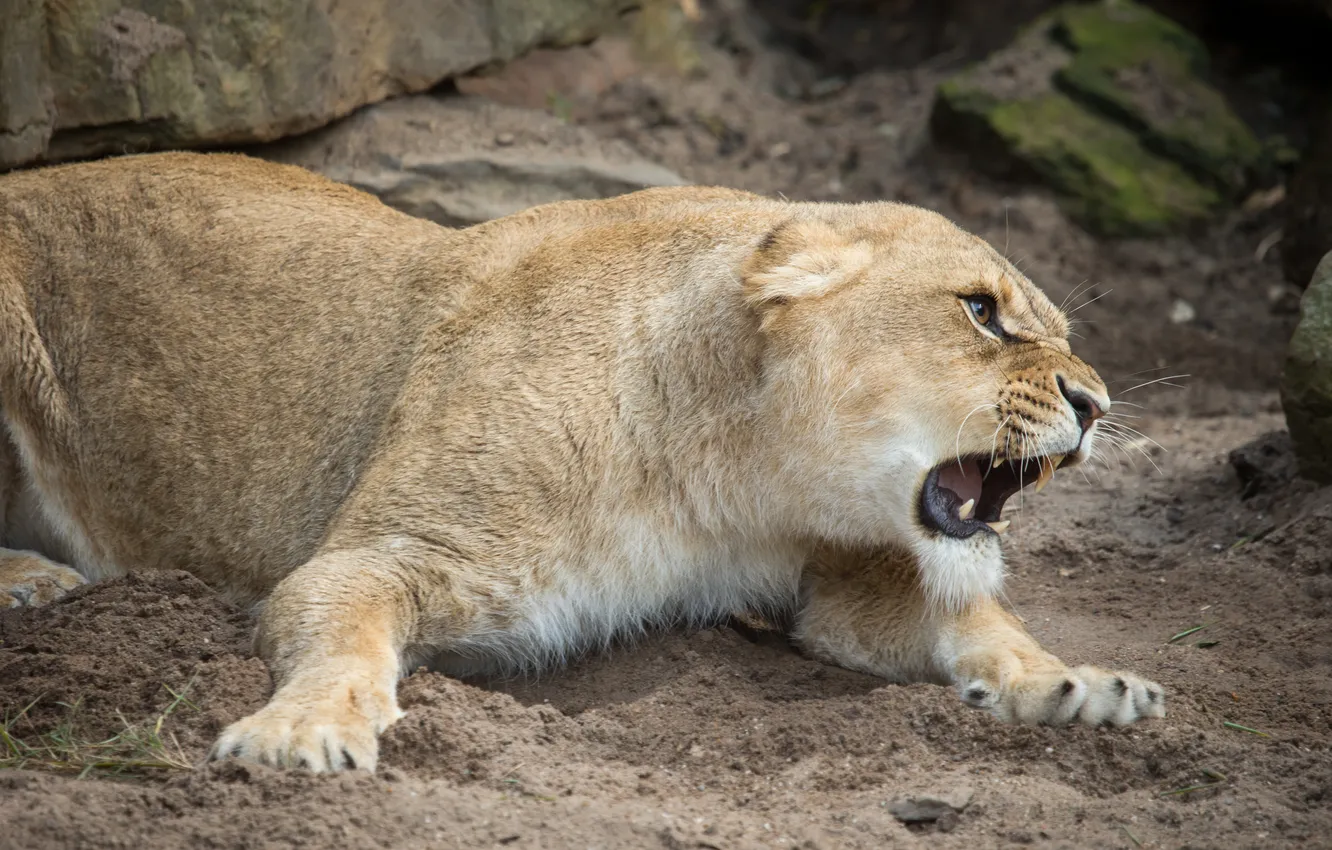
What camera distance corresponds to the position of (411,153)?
6816mm

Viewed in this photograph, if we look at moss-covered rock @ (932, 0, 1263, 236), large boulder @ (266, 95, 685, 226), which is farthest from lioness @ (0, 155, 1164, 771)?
moss-covered rock @ (932, 0, 1263, 236)

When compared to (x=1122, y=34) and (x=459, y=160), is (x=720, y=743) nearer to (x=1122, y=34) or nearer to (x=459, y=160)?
(x=459, y=160)

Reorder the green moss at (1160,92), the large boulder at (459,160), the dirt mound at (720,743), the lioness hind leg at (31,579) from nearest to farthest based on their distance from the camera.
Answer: the dirt mound at (720,743) < the lioness hind leg at (31,579) < the large boulder at (459,160) < the green moss at (1160,92)

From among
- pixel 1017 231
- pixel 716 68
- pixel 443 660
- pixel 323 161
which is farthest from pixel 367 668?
pixel 716 68

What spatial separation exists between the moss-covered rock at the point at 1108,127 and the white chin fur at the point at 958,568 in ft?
15.5

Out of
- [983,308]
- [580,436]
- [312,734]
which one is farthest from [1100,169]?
[312,734]

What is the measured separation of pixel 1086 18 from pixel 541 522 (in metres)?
6.44

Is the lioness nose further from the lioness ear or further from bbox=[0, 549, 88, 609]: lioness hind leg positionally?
bbox=[0, 549, 88, 609]: lioness hind leg

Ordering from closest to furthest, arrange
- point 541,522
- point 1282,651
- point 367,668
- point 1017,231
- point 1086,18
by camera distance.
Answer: point 367,668
point 541,522
point 1282,651
point 1017,231
point 1086,18

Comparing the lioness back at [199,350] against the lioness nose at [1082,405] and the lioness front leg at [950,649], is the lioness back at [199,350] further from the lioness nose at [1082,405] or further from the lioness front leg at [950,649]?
the lioness nose at [1082,405]

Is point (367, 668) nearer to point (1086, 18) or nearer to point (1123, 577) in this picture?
point (1123, 577)

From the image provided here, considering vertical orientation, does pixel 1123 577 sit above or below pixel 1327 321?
Result: below

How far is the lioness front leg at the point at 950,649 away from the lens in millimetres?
3922

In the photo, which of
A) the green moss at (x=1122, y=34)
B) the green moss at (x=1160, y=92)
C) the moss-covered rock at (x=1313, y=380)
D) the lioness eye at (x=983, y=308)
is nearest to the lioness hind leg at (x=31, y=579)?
the lioness eye at (x=983, y=308)
